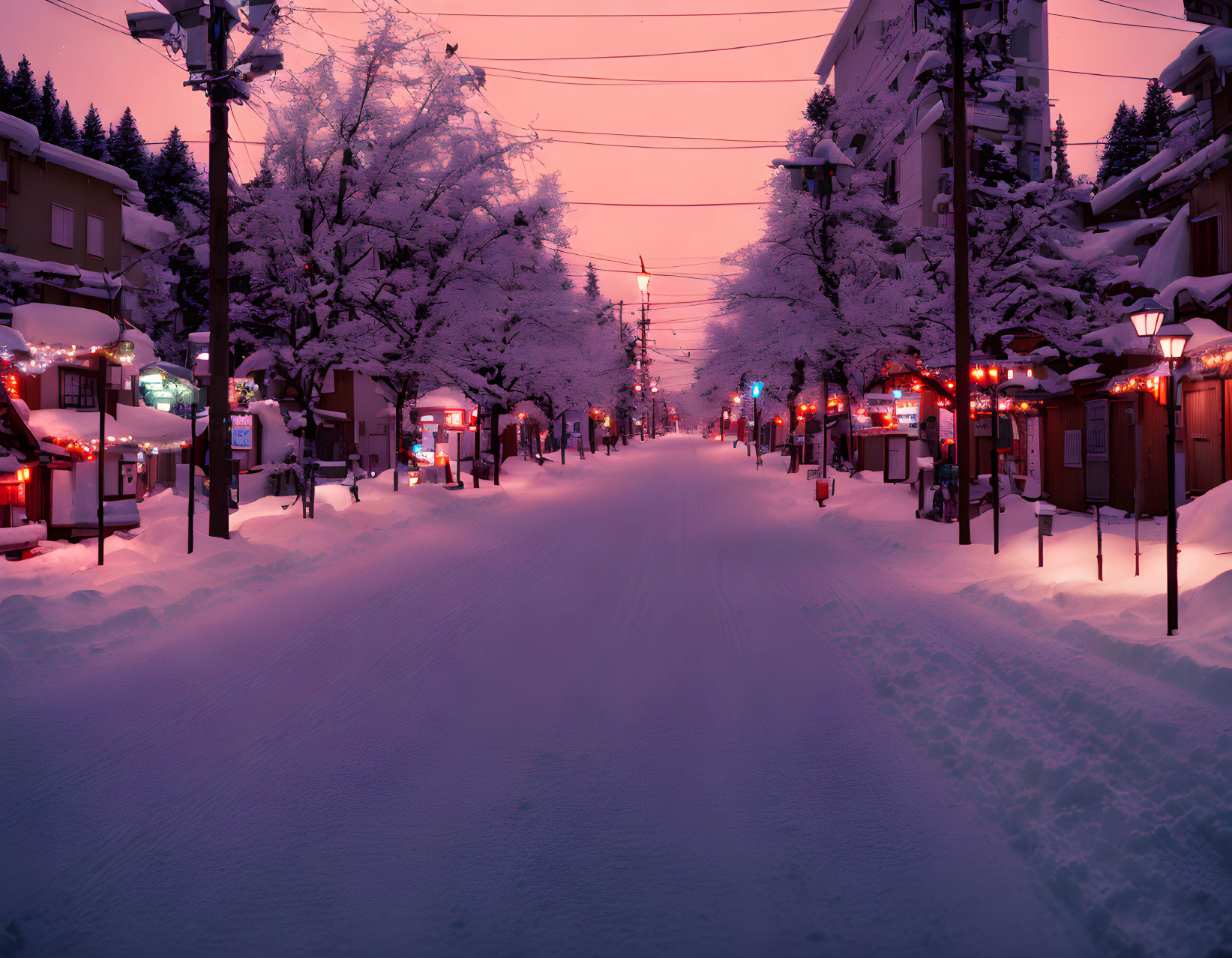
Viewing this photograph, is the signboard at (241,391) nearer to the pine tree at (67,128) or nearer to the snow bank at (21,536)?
the snow bank at (21,536)

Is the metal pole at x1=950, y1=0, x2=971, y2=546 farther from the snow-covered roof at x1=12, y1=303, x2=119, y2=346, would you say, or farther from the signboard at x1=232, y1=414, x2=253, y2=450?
the snow-covered roof at x1=12, y1=303, x2=119, y2=346

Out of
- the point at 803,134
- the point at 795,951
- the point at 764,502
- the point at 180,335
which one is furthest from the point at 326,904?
the point at 180,335

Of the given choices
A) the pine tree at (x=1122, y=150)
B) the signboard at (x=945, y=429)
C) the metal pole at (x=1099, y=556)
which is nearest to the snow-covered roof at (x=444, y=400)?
the signboard at (x=945, y=429)

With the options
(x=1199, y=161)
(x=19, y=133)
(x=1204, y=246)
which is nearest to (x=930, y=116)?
(x=1199, y=161)

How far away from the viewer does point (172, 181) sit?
53531 millimetres

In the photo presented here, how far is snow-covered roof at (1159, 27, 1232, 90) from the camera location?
1609 centimetres

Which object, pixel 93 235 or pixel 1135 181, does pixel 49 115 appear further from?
pixel 1135 181

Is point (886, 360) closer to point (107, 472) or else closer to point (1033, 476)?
point (1033, 476)

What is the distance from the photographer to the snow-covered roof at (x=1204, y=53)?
52.8ft

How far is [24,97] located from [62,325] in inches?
1877

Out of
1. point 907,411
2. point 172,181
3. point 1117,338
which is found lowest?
point 907,411

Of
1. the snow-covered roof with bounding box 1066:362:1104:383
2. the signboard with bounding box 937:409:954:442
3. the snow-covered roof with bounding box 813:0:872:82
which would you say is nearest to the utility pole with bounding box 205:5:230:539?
the signboard with bounding box 937:409:954:442

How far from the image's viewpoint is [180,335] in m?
45.9

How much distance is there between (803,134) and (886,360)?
1020cm
